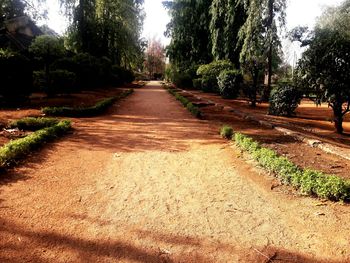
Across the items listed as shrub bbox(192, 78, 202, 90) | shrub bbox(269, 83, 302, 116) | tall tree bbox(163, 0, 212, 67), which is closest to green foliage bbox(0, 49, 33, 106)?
shrub bbox(269, 83, 302, 116)

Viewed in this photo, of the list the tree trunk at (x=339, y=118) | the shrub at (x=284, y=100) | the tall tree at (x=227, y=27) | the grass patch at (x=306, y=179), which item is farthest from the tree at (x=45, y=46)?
the tree trunk at (x=339, y=118)

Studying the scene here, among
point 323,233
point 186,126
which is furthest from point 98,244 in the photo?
point 186,126

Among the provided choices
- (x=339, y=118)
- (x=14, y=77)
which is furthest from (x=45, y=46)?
(x=339, y=118)

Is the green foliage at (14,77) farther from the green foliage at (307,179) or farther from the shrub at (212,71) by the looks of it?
the shrub at (212,71)

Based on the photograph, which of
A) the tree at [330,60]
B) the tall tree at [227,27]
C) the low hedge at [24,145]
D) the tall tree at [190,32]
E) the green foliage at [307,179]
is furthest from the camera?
the tall tree at [190,32]

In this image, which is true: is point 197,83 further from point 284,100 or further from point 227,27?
point 284,100

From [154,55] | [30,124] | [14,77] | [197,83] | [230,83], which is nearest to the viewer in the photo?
[30,124]

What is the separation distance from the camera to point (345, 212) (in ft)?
13.5

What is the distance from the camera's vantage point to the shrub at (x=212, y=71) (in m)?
23.3

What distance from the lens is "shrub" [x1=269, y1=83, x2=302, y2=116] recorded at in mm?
12852

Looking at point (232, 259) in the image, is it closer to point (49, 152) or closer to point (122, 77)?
point (49, 152)

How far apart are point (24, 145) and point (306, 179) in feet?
18.2

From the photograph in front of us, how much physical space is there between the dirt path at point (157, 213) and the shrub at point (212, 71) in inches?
693

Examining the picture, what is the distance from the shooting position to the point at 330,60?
29.8 ft
